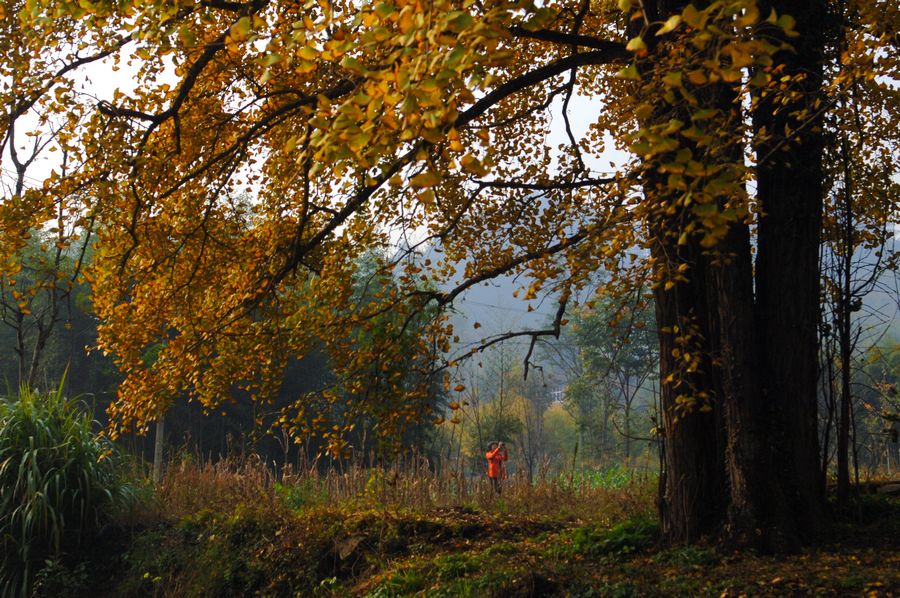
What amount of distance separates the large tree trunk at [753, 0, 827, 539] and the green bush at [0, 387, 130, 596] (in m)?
6.10

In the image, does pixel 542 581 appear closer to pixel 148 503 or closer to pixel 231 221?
pixel 231 221

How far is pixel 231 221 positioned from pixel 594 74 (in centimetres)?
A: 406

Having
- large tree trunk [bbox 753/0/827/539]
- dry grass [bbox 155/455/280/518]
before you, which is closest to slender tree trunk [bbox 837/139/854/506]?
large tree trunk [bbox 753/0/827/539]

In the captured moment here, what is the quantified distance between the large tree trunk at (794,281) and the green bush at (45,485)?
6103 millimetres

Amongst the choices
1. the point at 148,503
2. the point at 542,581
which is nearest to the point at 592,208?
→ the point at 542,581

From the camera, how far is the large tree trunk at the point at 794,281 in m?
5.20

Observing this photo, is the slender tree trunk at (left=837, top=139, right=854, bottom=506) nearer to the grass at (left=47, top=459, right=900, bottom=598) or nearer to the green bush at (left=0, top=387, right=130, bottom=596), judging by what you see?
the grass at (left=47, top=459, right=900, bottom=598)

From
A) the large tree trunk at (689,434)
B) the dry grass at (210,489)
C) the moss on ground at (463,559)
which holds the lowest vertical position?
the moss on ground at (463,559)

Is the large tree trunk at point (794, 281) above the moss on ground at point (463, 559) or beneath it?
above

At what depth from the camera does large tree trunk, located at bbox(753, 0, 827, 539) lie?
5.20 m

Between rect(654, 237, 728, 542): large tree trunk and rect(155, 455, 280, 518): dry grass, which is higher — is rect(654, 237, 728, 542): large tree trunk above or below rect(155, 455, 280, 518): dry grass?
above

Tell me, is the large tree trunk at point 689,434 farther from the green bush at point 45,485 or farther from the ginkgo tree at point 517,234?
the green bush at point 45,485

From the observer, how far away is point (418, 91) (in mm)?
2322

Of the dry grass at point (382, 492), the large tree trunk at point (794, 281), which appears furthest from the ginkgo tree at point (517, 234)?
the dry grass at point (382, 492)
